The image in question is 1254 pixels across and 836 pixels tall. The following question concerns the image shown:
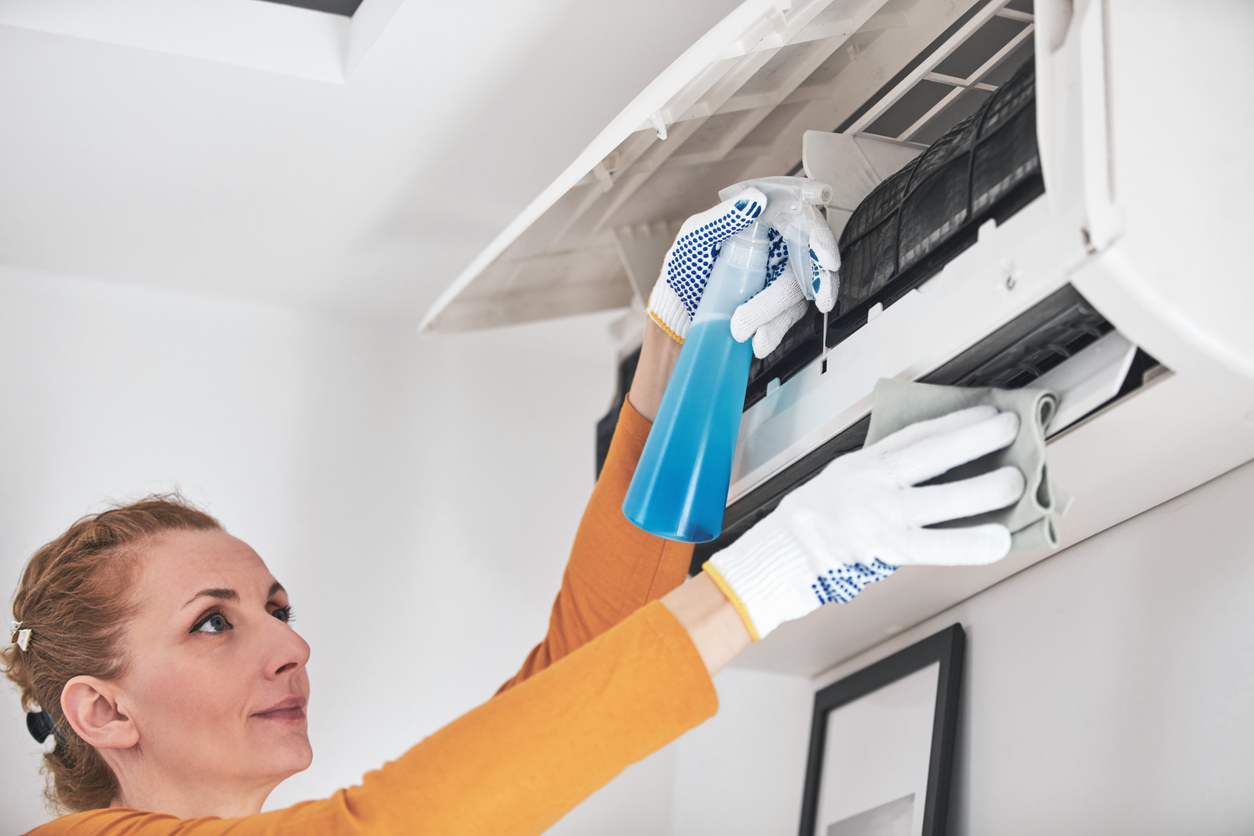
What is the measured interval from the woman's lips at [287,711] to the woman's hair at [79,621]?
176mm

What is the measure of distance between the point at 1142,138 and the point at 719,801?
1333 millimetres

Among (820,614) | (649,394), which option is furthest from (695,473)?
(820,614)

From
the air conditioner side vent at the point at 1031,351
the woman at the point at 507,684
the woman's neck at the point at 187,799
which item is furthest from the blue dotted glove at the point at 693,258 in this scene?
the woman's neck at the point at 187,799

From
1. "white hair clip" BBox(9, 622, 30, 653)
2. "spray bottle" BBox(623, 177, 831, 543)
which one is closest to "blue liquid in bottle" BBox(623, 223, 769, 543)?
"spray bottle" BBox(623, 177, 831, 543)

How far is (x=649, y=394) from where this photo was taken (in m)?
1.28

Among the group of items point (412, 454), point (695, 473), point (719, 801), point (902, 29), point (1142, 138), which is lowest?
point (719, 801)

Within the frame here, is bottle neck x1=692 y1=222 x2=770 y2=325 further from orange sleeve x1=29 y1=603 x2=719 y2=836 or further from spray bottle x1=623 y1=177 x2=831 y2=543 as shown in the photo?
orange sleeve x1=29 y1=603 x2=719 y2=836

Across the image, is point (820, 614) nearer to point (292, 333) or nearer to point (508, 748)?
point (508, 748)

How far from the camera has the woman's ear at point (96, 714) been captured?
1.22m

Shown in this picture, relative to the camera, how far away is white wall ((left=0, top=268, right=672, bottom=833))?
1.72 meters

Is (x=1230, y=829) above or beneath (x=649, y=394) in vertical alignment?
beneath

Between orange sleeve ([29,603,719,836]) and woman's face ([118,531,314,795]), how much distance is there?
0.37 meters

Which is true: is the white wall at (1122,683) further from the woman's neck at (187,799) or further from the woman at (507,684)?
the woman's neck at (187,799)

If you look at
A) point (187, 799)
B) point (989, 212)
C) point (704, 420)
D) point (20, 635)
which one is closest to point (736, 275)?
point (704, 420)
